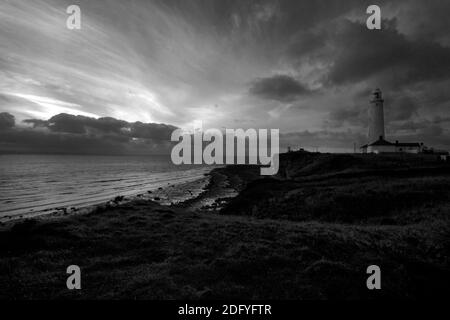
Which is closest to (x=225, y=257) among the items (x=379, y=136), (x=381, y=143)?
(x=381, y=143)

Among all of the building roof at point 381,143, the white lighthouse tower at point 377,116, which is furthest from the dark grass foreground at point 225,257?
the white lighthouse tower at point 377,116

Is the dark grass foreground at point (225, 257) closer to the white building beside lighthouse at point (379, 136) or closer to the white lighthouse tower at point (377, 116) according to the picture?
the white building beside lighthouse at point (379, 136)

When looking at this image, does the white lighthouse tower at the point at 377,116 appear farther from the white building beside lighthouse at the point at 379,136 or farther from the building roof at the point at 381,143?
the building roof at the point at 381,143

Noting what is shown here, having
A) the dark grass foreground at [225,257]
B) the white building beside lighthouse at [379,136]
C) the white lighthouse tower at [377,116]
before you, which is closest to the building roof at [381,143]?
the white building beside lighthouse at [379,136]

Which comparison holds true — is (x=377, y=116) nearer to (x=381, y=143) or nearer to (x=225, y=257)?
(x=381, y=143)

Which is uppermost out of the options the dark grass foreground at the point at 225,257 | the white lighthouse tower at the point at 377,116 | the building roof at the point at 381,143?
the white lighthouse tower at the point at 377,116

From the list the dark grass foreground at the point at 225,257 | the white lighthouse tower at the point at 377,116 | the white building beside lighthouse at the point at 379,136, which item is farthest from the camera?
the white lighthouse tower at the point at 377,116

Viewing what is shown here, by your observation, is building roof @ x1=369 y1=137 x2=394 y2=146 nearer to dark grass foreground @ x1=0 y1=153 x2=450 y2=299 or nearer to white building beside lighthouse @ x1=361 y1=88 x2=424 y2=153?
white building beside lighthouse @ x1=361 y1=88 x2=424 y2=153

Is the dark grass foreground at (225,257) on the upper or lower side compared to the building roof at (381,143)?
lower

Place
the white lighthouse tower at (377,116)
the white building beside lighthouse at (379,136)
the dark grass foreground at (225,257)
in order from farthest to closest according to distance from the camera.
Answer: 1. the white lighthouse tower at (377,116)
2. the white building beside lighthouse at (379,136)
3. the dark grass foreground at (225,257)

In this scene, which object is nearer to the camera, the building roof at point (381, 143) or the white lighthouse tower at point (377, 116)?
the building roof at point (381, 143)
